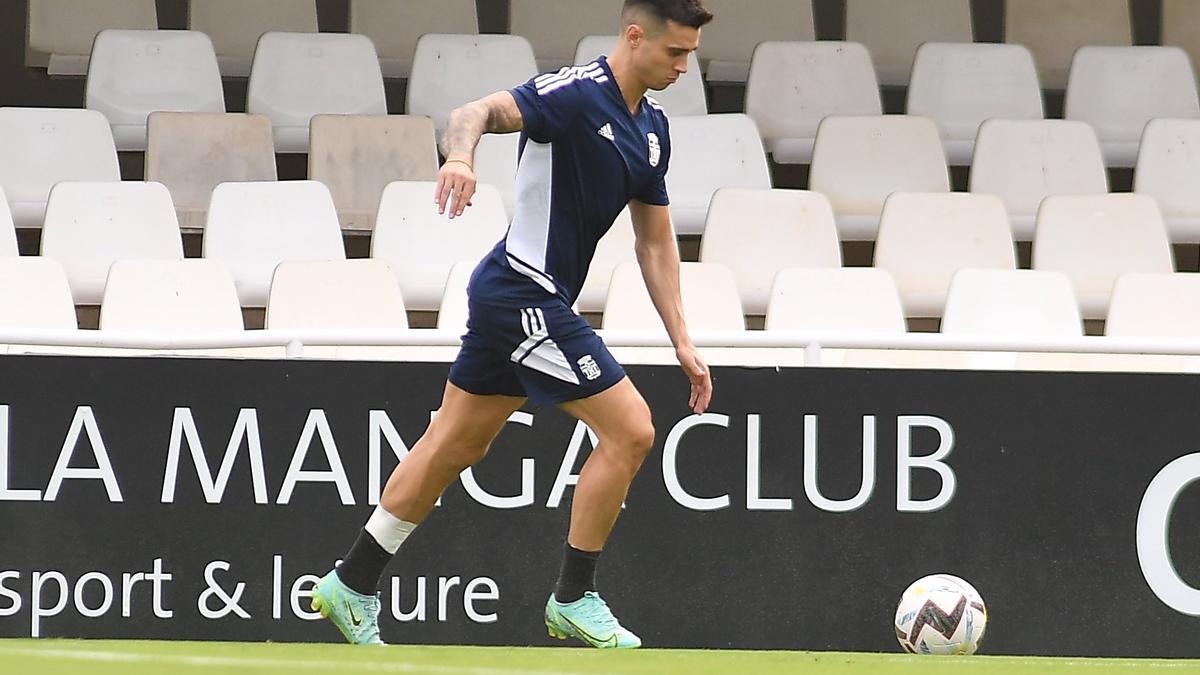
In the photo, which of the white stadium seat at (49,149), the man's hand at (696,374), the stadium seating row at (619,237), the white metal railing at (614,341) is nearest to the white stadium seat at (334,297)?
the stadium seating row at (619,237)

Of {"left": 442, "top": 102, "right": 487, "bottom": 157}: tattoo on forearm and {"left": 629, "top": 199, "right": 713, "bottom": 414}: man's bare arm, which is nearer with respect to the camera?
{"left": 442, "top": 102, "right": 487, "bottom": 157}: tattoo on forearm

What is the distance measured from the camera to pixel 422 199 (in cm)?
781

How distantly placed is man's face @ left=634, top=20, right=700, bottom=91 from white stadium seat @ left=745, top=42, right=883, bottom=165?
4.78 meters

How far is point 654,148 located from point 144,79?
489 cm

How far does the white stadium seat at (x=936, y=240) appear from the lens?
8.05 m

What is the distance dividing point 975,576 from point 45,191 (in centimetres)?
456

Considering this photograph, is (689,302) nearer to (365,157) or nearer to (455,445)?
(365,157)

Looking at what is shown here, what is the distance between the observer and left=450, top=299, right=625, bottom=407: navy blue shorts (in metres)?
4.50

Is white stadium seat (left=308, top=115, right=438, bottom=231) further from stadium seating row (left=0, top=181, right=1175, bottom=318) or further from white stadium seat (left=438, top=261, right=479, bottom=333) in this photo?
white stadium seat (left=438, top=261, right=479, bottom=333)

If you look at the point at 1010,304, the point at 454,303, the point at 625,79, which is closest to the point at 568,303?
the point at 625,79

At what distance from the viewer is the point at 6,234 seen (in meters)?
7.42

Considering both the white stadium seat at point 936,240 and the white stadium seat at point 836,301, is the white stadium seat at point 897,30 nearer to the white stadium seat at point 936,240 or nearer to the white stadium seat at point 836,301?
the white stadium seat at point 936,240

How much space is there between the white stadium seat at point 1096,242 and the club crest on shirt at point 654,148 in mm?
3950

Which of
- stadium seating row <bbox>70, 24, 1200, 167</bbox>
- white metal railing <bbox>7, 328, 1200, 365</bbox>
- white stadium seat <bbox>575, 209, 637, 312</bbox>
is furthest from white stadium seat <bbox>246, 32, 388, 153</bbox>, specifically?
white metal railing <bbox>7, 328, 1200, 365</bbox>
